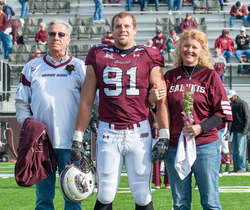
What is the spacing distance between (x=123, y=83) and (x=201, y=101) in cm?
64

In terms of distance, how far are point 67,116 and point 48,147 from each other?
1.04ft

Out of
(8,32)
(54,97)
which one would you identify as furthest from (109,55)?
(8,32)

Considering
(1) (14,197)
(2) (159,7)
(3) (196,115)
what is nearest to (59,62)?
(3) (196,115)

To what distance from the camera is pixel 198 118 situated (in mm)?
3834

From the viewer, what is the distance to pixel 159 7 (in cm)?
1941

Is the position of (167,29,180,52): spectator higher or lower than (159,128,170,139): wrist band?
higher

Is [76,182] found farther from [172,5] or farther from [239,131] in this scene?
[172,5]

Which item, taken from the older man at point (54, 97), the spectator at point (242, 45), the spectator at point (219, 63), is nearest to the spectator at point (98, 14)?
the spectator at point (242, 45)

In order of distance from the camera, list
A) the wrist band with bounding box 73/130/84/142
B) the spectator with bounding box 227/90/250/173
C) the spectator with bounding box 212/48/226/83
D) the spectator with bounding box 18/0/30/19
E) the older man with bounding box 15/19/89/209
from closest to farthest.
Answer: the wrist band with bounding box 73/130/84/142 → the older man with bounding box 15/19/89/209 → the spectator with bounding box 227/90/250/173 → the spectator with bounding box 212/48/226/83 → the spectator with bounding box 18/0/30/19

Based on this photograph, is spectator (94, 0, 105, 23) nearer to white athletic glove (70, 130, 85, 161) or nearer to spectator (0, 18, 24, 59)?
spectator (0, 18, 24, 59)

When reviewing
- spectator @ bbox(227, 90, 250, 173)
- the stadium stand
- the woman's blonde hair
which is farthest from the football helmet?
the stadium stand

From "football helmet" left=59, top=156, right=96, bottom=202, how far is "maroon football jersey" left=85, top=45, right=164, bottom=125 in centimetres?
46

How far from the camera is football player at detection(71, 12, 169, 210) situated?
12.2 feet

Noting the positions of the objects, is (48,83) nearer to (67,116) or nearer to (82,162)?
(67,116)
